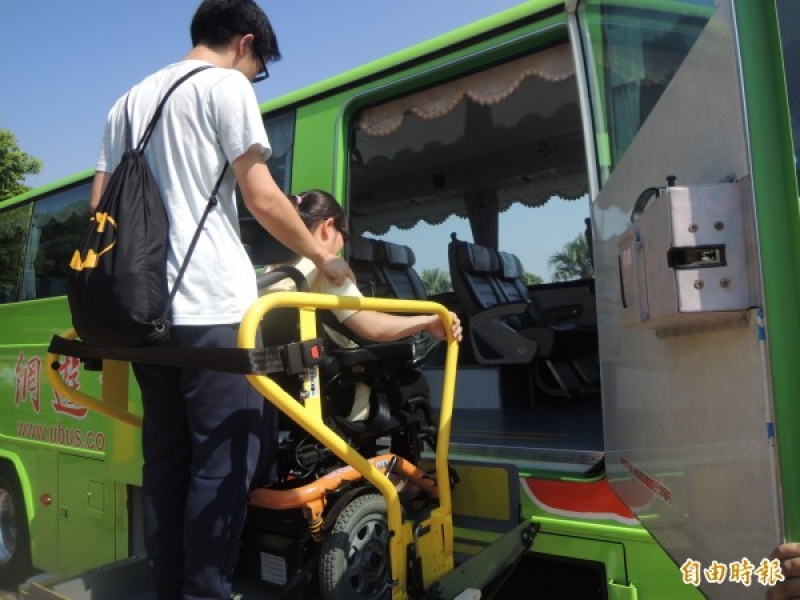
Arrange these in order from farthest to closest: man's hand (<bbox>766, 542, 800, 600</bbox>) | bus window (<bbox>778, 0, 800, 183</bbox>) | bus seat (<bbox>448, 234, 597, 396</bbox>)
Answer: bus seat (<bbox>448, 234, 597, 396</bbox>), bus window (<bbox>778, 0, 800, 183</bbox>), man's hand (<bbox>766, 542, 800, 600</bbox>)

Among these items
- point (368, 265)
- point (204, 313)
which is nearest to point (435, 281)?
point (368, 265)

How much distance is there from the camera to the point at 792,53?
974mm

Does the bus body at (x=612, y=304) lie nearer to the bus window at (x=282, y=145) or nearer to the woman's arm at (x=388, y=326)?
the bus window at (x=282, y=145)

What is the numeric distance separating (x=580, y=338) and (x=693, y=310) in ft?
12.3

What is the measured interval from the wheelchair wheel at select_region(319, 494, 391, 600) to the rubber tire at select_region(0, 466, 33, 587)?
109 inches

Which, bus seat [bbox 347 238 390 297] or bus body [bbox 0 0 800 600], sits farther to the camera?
bus seat [bbox 347 238 390 297]

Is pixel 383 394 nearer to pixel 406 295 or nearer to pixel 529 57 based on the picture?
pixel 529 57

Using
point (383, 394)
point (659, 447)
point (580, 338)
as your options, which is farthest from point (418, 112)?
point (580, 338)

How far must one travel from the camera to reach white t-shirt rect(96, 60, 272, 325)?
4.74ft

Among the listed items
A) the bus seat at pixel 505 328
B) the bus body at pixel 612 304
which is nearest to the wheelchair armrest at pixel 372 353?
the bus body at pixel 612 304

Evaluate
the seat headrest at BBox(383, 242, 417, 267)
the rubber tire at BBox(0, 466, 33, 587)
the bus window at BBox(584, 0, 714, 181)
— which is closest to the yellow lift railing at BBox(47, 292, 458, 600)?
the bus window at BBox(584, 0, 714, 181)

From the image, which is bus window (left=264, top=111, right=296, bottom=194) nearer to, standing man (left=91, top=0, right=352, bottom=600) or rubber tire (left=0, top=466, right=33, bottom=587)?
standing man (left=91, top=0, right=352, bottom=600)

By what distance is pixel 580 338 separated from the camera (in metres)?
4.57

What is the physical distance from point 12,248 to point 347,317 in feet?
11.7
